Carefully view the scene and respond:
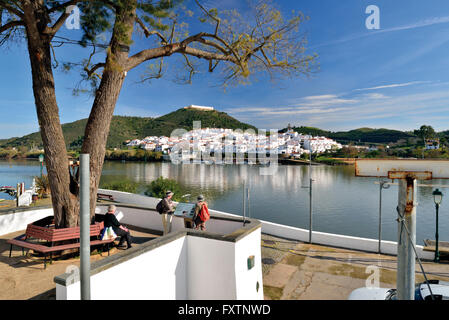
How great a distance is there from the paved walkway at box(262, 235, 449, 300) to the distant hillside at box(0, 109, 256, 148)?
77187 mm

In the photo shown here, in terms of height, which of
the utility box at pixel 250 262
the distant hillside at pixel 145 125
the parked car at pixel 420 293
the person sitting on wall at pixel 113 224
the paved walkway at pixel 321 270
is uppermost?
the distant hillside at pixel 145 125

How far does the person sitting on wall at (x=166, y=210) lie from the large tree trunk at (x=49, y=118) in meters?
1.68

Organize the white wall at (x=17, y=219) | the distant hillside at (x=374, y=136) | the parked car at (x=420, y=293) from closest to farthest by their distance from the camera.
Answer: the parked car at (x=420, y=293) → the white wall at (x=17, y=219) → the distant hillside at (x=374, y=136)

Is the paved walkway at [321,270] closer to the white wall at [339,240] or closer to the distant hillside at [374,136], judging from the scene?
the white wall at [339,240]

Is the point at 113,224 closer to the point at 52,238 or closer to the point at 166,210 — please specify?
the point at 52,238

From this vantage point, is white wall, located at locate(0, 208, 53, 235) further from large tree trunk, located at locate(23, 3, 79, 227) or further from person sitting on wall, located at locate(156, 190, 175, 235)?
person sitting on wall, located at locate(156, 190, 175, 235)

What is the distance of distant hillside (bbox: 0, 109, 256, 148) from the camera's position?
8425 centimetres

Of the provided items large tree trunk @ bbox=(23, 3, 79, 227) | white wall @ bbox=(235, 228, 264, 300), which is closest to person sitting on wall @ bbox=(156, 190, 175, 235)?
large tree trunk @ bbox=(23, 3, 79, 227)

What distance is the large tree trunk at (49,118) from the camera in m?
4.82

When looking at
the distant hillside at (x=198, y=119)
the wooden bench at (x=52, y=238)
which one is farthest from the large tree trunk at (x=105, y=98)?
the distant hillside at (x=198, y=119)

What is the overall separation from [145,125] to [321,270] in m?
104

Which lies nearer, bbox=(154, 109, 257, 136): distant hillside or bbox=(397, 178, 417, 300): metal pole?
bbox=(397, 178, 417, 300): metal pole

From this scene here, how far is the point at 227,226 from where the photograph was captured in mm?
6020
